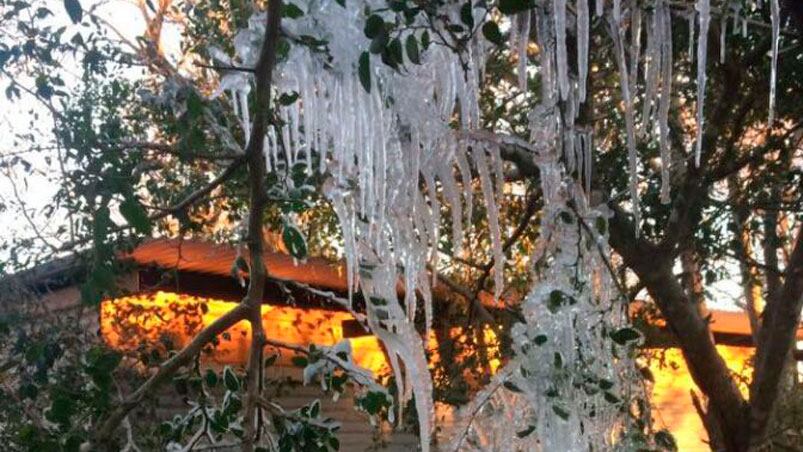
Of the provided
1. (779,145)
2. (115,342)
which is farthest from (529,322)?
(115,342)

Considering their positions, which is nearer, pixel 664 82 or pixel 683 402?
pixel 664 82

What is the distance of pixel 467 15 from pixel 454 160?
52 cm

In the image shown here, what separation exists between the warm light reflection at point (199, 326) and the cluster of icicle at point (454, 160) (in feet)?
7.34

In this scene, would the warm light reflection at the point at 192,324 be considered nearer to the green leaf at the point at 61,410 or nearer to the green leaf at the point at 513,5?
the green leaf at the point at 61,410

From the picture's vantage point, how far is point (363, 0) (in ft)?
6.06

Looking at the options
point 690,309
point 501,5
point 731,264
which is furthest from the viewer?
point 731,264

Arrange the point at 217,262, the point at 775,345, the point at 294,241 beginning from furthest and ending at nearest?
the point at 217,262, the point at 775,345, the point at 294,241

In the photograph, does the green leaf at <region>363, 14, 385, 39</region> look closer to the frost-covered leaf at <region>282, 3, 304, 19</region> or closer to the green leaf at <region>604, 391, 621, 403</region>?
the frost-covered leaf at <region>282, 3, 304, 19</region>

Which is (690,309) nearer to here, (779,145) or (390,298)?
(779,145)

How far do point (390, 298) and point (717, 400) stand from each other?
2.86 metres

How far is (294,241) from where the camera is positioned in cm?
232

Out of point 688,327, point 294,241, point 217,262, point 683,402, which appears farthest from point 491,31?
point 683,402

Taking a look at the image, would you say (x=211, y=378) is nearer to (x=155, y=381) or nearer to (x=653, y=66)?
(x=155, y=381)

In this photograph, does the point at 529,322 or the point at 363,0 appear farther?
the point at 529,322
